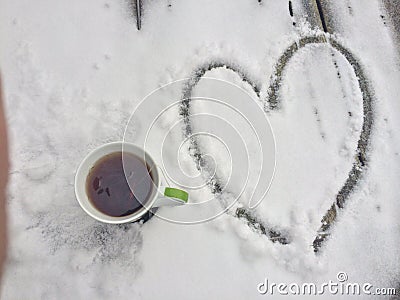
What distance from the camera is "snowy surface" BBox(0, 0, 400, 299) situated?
0.86 metres

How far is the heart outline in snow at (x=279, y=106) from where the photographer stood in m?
0.89

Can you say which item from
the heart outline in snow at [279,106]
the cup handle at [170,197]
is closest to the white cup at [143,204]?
the cup handle at [170,197]

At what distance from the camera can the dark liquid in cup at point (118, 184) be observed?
2.69 ft

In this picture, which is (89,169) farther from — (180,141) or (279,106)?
(279,106)

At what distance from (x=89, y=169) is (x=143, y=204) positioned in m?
0.13

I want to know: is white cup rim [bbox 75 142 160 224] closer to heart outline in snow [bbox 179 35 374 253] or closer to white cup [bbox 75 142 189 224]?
white cup [bbox 75 142 189 224]

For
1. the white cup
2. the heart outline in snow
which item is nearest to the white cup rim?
the white cup

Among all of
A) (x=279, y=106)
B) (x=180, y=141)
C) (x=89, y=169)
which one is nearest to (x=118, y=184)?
(x=89, y=169)

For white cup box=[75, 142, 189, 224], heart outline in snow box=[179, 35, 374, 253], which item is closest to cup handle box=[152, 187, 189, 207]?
white cup box=[75, 142, 189, 224]

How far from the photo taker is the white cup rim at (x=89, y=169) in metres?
0.79

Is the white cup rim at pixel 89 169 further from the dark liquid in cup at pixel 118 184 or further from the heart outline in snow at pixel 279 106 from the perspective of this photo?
the heart outline in snow at pixel 279 106

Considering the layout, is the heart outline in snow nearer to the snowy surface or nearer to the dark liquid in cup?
the snowy surface

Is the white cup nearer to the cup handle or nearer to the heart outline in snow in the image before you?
the cup handle

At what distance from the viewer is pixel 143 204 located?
32.0 inches
